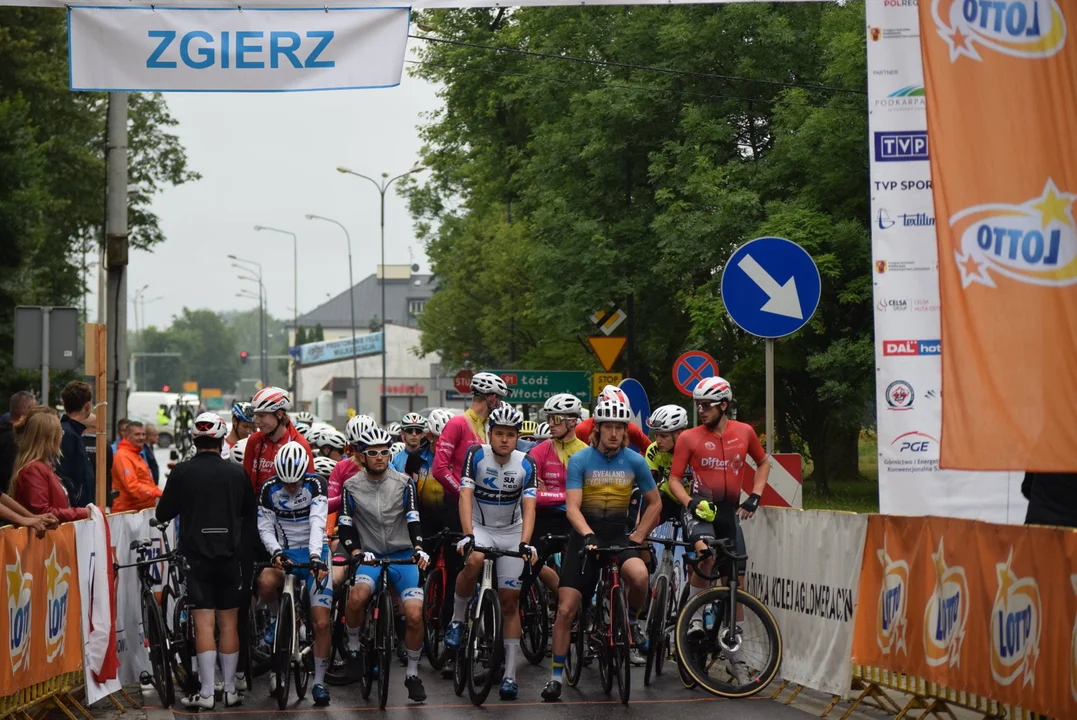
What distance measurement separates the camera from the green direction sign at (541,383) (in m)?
35.7

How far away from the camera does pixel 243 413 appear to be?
1479 cm

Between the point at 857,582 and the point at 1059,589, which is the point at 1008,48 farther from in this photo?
the point at 857,582

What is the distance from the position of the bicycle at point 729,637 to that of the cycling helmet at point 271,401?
3.30 metres

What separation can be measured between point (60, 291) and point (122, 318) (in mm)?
26921

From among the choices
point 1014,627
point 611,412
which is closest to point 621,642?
point 611,412

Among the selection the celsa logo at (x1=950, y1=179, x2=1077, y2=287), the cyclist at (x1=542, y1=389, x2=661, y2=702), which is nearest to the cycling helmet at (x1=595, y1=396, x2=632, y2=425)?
the cyclist at (x1=542, y1=389, x2=661, y2=702)

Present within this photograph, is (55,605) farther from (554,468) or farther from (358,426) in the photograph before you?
(554,468)

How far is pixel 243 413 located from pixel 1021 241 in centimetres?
894

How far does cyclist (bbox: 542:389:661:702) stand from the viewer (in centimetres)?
1122

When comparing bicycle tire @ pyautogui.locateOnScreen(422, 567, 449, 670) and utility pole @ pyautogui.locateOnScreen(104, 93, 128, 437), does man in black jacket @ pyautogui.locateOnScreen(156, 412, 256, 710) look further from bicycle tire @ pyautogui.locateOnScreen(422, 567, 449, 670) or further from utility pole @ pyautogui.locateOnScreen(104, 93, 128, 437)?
utility pole @ pyautogui.locateOnScreen(104, 93, 128, 437)

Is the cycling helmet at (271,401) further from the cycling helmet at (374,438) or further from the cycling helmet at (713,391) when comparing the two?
the cycling helmet at (713,391)

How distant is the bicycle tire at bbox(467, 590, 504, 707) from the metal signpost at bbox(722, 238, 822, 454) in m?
3.01

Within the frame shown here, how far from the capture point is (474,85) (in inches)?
1788

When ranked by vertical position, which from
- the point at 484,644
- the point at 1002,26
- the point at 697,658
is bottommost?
the point at 697,658
